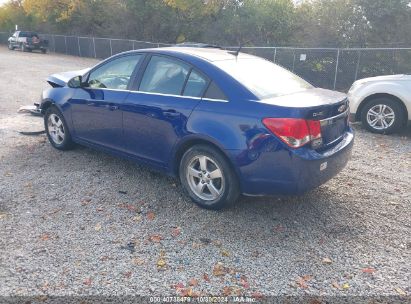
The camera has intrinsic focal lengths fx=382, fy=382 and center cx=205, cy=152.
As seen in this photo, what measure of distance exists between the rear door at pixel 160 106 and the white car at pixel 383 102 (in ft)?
14.9

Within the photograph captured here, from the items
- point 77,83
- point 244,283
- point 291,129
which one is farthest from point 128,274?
point 77,83

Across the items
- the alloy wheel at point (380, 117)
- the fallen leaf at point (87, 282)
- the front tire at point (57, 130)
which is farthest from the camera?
the alloy wheel at point (380, 117)

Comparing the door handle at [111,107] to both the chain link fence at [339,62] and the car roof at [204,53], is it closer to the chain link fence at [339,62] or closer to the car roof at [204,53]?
the car roof at [204,53]

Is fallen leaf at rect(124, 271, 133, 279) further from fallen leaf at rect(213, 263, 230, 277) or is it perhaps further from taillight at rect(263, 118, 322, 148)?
taillight at rect(263, 118, 322, 148)

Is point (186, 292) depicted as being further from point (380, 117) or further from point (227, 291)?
point (380, 117)

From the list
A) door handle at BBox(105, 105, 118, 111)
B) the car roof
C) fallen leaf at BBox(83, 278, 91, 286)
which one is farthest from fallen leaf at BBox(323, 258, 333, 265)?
door handle at BBox(105, 105, 118, 111)

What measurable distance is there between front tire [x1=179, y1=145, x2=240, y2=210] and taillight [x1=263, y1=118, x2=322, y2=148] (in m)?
0.62

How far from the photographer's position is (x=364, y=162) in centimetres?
572

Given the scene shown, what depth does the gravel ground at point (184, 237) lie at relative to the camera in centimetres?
301

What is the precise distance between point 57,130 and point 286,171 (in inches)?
152

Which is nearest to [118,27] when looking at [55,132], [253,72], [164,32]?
[164,32]

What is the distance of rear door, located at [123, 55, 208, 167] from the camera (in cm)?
411

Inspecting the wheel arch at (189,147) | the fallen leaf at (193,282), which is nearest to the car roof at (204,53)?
the wheel arch at (189,147)

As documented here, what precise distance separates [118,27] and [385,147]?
2557 centimetres
